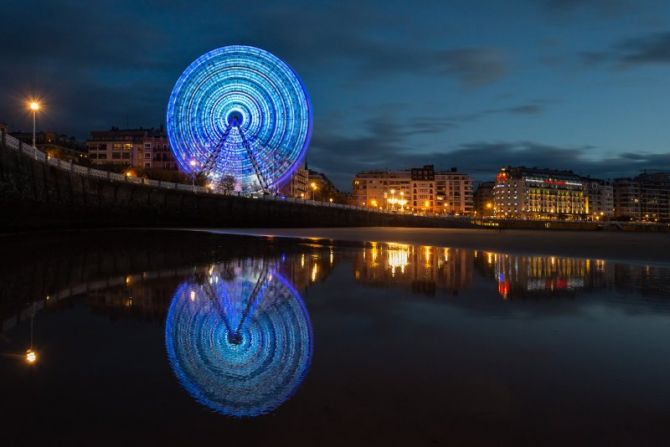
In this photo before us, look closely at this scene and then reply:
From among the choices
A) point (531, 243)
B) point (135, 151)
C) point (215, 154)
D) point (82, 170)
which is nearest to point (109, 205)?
point (82, 170)

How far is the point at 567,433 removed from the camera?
11.3 ft

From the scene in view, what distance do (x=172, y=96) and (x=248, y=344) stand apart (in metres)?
53.0

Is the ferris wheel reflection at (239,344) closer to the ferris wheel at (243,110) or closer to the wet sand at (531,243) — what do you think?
the wet sand at (531,243)

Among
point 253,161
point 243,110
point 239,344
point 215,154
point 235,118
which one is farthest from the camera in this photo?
point 253,161

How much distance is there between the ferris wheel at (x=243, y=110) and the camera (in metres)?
53.7

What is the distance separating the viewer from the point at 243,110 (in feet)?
182

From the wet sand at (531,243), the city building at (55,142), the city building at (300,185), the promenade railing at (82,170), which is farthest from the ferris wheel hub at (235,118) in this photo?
the city building at (300,185)

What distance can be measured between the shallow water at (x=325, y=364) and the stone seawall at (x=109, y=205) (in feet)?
54.6

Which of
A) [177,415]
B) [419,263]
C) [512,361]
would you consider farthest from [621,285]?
[177,415]

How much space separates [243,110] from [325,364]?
53.6 m

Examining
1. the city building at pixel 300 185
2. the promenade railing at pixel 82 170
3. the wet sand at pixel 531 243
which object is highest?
the city building at pixel 300 185

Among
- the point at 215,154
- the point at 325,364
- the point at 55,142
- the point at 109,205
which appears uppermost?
the point at 55,142

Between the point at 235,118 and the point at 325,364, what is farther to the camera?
the point at 235,118

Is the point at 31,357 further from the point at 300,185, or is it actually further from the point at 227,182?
the point at 300,185
